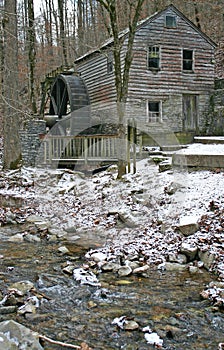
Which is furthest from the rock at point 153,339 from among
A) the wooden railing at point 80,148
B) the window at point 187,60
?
the window at point 187,60

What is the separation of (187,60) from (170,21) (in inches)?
77.4

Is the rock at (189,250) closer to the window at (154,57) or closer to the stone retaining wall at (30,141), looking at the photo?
the stone retaining wall at (30,141)

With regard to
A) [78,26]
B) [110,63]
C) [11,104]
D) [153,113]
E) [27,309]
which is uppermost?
[78,26]

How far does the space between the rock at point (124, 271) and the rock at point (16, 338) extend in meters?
2.19

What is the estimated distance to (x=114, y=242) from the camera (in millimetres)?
7059

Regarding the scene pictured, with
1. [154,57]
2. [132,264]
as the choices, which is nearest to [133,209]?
[132,264]

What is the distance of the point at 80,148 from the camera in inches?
545

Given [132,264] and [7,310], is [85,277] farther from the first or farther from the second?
[7,310]

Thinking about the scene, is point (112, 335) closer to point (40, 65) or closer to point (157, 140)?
point (157, 140)

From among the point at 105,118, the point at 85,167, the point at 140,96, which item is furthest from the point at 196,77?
the point at 85,167

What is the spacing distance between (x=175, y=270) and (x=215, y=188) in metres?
2.67

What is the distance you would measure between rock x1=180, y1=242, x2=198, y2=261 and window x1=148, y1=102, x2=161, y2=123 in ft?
40.4

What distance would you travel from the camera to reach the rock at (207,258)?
578cm

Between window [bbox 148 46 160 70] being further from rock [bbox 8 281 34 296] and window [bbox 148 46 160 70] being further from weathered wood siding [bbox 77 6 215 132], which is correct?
rock [bbox 8 281 34 296]
